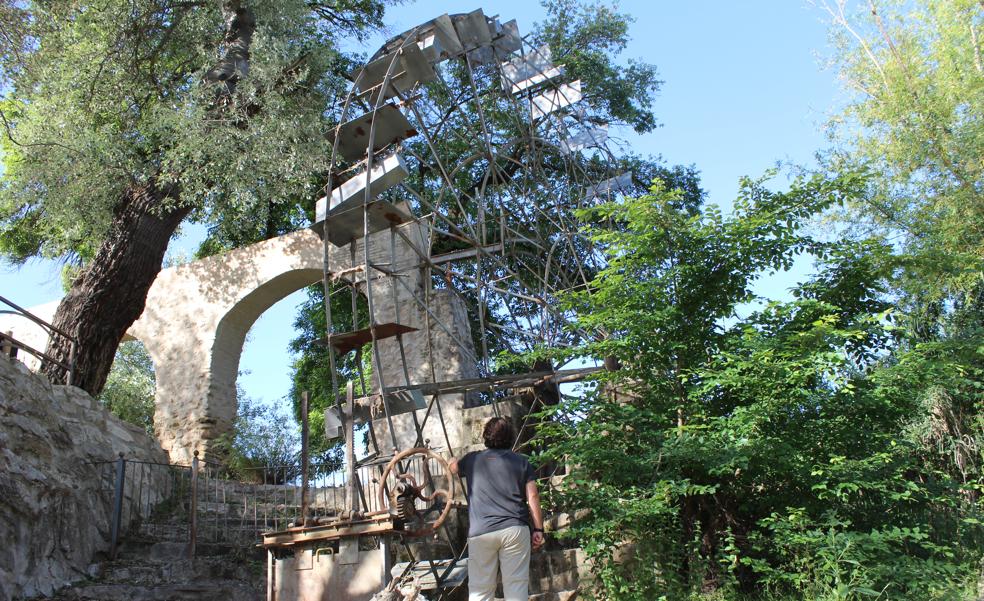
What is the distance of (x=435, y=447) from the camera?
955cm

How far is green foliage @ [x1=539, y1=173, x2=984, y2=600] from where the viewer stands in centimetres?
541

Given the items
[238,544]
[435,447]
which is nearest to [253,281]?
[435,447]

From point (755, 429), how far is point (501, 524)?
95.3 inches

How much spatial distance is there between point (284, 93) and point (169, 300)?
13.0 ft

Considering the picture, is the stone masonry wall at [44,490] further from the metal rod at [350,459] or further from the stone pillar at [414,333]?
the stone pillar at [414,333]

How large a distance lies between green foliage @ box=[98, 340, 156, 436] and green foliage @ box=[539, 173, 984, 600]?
11971mm

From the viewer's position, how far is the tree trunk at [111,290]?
29.4 ft

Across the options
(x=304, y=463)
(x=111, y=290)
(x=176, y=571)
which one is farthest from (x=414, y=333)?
(x=304, y=463)

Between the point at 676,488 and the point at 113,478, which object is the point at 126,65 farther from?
the point at 676,488

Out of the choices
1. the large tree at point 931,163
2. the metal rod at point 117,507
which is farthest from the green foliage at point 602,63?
the metal rod at point 117,507

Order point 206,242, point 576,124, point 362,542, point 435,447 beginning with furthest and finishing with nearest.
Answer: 1. point 206,242
2. point 576,124
3. point 435,447
4. point 362,542

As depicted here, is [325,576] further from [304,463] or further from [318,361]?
[318,361]

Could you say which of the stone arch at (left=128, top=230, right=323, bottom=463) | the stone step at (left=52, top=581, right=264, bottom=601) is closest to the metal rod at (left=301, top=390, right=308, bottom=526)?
the stone step at (left=52, top=581, right=264, bottom=601)

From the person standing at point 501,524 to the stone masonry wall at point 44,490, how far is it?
377 centimetres
